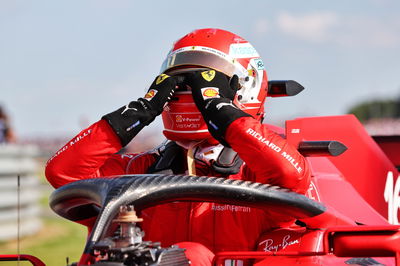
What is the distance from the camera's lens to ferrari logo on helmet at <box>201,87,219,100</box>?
122 inches

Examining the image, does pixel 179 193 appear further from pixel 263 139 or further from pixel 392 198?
pixel 392 198

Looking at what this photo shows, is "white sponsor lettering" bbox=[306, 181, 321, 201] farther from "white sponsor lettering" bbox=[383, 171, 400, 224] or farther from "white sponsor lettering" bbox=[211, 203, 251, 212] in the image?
"white sponsor lettering" bbox=[383, 171, 400, 224]

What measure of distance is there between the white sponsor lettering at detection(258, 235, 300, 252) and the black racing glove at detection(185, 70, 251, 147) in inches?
16.7

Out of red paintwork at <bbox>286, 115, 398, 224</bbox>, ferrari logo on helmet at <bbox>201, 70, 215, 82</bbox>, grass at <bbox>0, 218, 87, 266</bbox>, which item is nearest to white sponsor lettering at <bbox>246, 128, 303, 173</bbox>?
ferrari logo on helmet at <bbox>201, 70, 215, 82</bbox>

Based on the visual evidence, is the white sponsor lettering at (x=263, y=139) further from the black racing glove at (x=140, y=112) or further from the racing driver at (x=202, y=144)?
the black racing glove at (x=140, y=112)

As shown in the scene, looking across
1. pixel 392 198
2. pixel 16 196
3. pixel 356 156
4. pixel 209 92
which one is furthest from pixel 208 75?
pixel 16 196

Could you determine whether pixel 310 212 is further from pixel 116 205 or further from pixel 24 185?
pixel 24 185

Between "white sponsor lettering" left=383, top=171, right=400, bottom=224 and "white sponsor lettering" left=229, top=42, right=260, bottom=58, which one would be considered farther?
"white sponsor lettering" left=383, top=171, right=400, bottom=224

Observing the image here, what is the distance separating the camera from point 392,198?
427 cm

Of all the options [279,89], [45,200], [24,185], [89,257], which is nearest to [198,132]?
[279,89]

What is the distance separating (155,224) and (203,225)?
0.71ft

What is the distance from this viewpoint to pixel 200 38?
3.47m

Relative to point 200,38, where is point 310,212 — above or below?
below

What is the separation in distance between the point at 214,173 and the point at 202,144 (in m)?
0.16
